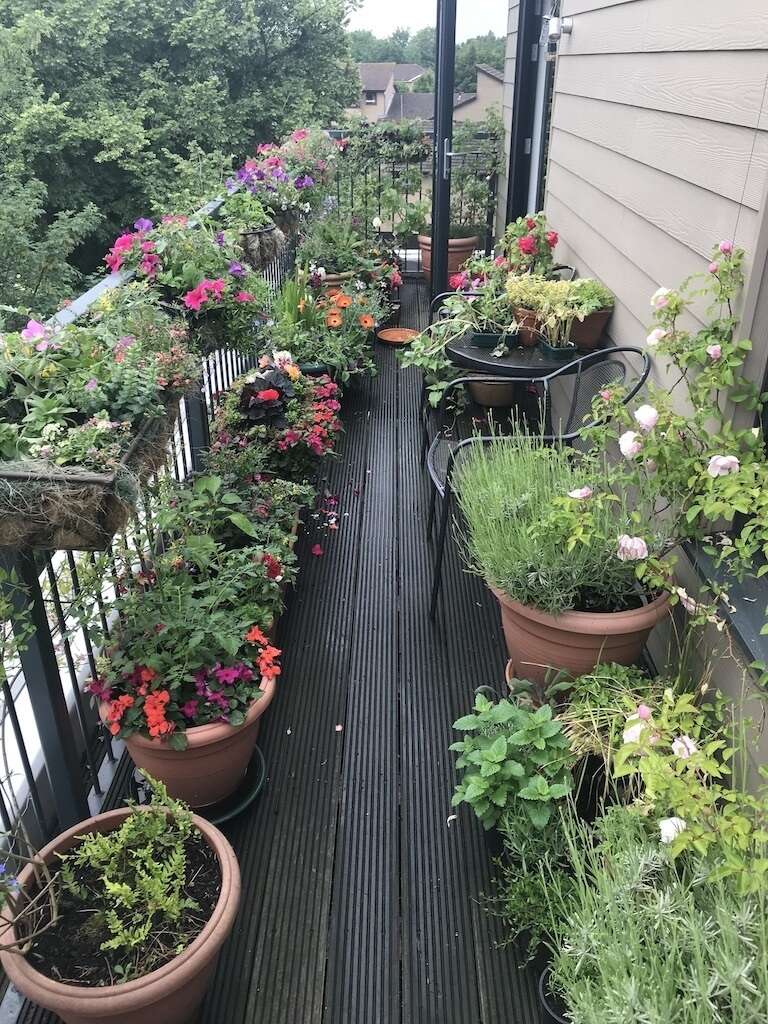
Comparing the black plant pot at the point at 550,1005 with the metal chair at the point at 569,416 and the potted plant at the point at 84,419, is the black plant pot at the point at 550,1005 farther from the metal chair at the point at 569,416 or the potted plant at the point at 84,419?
the metal chair at the point at 569,416

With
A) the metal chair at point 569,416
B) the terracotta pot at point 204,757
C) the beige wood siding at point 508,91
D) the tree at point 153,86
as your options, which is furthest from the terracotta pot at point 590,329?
the tree at point 153,86

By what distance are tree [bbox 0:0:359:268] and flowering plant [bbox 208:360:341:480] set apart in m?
13.6

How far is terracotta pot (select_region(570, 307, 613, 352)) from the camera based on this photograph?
119 inches

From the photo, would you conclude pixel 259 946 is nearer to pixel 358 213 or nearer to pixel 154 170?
pixel 358 213

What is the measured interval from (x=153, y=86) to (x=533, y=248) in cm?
1607

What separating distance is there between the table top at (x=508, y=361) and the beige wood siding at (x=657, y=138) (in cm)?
28

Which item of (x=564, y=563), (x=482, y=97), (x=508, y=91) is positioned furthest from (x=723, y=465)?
(x=482, y=97)

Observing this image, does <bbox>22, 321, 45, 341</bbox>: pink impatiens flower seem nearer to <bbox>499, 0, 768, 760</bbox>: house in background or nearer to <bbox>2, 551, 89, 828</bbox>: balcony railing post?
<bbox>2, 551, 89, 828</bbox>: balcony railing post

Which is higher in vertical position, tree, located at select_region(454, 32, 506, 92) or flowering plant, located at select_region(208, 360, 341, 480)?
tree, located at select_region(454, 32, 506, 92)

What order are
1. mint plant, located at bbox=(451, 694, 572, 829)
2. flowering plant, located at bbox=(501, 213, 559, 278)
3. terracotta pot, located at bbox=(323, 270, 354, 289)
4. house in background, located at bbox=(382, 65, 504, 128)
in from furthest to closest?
house in background, located at bbox=(382, 65, 504, 128)
terracotta pot, located at bbox=(323, 270, 354, 289)
flowering plant, located at bbox=(501, 213, 559, 278)
mint plant, located at bbox=(451, 694, 572, 829)

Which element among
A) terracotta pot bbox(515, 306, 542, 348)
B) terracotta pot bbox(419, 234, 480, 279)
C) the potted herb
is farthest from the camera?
terracotta pot bbox(419, 234, 480, 279)

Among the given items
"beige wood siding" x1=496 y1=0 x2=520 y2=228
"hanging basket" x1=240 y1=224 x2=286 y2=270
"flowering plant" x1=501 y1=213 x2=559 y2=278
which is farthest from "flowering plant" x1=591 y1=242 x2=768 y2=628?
"beige wood siding" x1=496 y1=0 x2=520 y2=228

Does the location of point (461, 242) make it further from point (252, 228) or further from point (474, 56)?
point (252, 228)

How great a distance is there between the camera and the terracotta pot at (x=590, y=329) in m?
3.02
